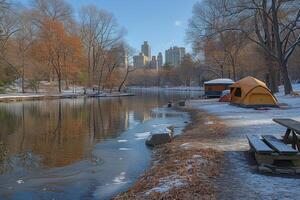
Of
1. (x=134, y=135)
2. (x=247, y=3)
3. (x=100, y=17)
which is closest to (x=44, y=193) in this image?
(x=134, y=135)

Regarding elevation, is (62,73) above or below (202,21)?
below

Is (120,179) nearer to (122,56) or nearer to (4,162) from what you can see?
(4,162)

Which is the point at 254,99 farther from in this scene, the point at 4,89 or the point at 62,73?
the point at 62,73

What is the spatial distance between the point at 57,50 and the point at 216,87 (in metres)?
34.1

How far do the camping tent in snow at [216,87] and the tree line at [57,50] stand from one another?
29627 millimetres

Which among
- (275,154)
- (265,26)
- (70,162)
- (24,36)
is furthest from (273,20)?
(24,36)

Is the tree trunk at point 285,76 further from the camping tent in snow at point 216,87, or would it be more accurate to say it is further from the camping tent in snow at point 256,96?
the camping tent in snow at point 216,87

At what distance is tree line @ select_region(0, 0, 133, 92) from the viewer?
6600 cm

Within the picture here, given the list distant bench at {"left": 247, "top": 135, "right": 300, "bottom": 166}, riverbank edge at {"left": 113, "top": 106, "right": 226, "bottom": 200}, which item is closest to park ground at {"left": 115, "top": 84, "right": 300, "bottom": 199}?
riverbank edge at {"left": 113, "top": 106, "right": 226, "bottom": 200}

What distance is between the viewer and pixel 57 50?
7188 centimetres

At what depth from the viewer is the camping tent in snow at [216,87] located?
49719 millimetres

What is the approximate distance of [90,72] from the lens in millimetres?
87938

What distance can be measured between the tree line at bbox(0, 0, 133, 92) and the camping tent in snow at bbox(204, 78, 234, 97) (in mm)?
29627

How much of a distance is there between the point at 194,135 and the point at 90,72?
75124 mm
